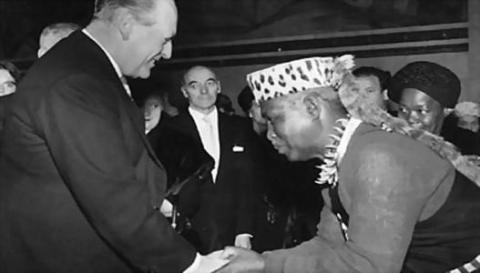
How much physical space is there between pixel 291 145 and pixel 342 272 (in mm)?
569

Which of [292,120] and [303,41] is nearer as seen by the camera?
[292,120]

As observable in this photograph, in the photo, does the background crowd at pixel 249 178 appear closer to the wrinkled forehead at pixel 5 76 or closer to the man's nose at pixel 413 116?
the wrinkled forehead at pixel 5 76

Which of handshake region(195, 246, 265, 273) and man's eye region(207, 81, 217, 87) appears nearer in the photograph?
handshake region(195, 246, 265, 273)

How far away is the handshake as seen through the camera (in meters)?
3.17

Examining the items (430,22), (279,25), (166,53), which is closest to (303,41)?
(279,25)

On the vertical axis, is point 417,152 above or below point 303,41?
above

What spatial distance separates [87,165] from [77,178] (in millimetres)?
64

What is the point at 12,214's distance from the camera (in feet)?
9.72

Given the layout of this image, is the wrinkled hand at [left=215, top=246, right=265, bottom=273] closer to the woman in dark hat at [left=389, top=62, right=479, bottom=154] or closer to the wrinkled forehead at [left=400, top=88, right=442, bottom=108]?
the woman in dark hat at [left=389, top=62, right=479, bottom=154]

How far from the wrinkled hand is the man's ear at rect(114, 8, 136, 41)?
101cm

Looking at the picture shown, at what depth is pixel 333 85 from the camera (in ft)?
10.3

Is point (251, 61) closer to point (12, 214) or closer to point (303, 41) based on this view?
point (303, 41)

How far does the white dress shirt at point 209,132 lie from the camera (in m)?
6.38

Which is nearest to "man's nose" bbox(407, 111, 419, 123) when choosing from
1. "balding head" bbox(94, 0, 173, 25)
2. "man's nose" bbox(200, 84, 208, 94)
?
"balding head" bbox(94, 0, 173, 25)
